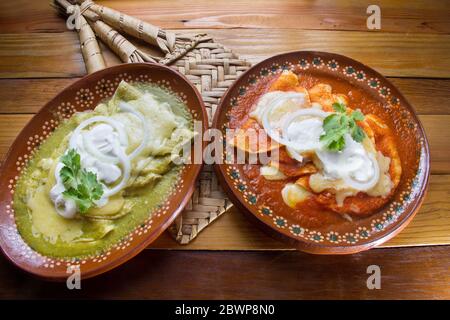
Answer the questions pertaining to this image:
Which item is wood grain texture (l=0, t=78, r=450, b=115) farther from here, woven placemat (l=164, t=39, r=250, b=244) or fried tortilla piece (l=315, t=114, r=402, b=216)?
woven placemat (l=164, t=39, r=250, b=244)

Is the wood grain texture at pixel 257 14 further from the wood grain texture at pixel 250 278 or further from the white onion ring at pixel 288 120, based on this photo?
the wood grain texture at pixel 250 278

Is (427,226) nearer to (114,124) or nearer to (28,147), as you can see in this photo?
(114,124)

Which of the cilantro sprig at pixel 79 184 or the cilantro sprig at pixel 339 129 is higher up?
the cilantro sprig at pixel 339 129

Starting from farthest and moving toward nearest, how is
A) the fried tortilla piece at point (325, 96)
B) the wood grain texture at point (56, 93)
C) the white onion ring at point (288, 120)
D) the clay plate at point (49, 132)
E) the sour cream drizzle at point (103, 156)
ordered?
the wood grain texture at point (56, 93)
the fried tortilla piece at point (325, 96)
the white onion ring at point (288, 120)
the sour cream drizzle at point (103, 156)
the clay plate at point (49, 132)

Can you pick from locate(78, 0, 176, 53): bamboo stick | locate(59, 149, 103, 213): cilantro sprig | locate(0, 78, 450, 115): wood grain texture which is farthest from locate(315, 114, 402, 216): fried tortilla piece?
locate(78, 0, 176, 53): bamboo stick

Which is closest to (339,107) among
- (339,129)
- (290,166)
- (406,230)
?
(339,129)

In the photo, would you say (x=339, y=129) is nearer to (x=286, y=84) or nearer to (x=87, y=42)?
(x=286, y=84)

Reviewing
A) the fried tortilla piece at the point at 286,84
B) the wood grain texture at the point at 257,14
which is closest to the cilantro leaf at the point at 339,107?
the fried tortilla piece at the point at 286,84
